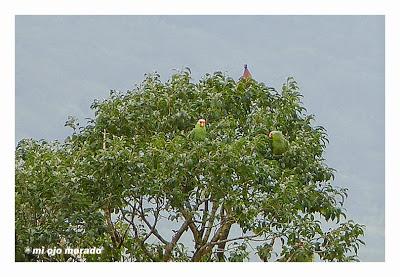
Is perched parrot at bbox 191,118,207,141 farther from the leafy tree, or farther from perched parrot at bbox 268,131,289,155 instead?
perched parrot at bbox 268,131,289,155

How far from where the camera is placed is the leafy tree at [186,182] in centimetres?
478

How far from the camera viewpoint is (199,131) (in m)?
4.90

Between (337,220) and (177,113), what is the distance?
99 centimetres

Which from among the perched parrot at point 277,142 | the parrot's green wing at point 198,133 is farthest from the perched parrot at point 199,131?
the perched parrot at point 277,142

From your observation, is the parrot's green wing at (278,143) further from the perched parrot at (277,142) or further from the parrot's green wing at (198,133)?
the parrot's green wing at (198,133)

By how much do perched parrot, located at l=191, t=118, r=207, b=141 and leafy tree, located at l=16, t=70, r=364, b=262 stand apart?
33mm

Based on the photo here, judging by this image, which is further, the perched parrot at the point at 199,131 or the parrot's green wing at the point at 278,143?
→ the parrot's green wing at the point at 278,143

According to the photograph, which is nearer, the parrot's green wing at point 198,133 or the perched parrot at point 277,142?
the parrot's green wing at point 198,133

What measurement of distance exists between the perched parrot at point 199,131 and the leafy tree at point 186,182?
33 mm

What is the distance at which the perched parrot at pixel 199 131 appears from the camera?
16.0 feet

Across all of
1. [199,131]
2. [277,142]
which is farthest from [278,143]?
[199,131]

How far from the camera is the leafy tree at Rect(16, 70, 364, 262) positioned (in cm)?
478

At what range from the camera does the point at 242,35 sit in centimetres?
516
